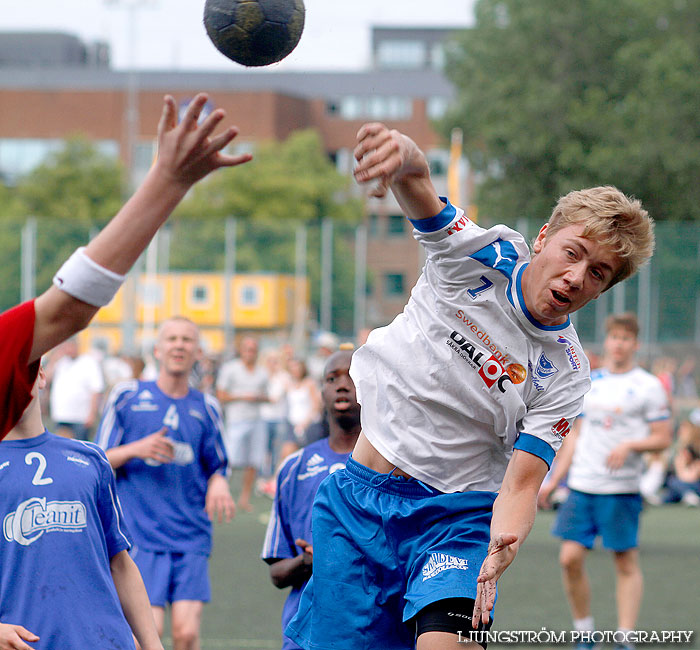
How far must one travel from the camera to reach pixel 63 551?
12.0 ft

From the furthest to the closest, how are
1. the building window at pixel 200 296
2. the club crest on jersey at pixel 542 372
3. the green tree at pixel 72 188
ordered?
the green tree at pixel 72 188, the building window at pixel 200 296, the club crest on jersey at pixel 542 372

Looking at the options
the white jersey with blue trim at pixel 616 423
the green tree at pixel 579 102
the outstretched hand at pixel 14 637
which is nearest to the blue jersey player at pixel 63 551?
the outstretched hand at pixel 14 637

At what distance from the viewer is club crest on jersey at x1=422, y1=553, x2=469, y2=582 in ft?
11.8

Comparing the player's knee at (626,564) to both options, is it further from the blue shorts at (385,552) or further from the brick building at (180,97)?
the brick building at (180,97)

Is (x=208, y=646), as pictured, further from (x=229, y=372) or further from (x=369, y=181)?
(x=229, y=372)

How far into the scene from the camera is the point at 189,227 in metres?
25.1

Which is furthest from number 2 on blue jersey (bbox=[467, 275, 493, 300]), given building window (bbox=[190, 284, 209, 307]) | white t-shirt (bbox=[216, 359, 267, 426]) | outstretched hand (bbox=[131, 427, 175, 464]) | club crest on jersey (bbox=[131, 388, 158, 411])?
building window (bbox=[190, 284, 209, 307])

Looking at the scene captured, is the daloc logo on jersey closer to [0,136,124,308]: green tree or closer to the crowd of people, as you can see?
the crowd of people

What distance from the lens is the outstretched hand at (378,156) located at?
8.95 feet

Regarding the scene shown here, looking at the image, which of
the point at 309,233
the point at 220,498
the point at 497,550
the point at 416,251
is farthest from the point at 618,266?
the point at 309,233

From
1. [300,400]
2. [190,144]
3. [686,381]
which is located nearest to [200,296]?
[300,400]

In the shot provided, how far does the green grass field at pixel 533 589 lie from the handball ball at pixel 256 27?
5.61m

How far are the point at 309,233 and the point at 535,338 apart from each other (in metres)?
20.9

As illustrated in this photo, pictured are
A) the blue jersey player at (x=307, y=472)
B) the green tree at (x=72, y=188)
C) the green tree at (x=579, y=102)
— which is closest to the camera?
the blue jersey player at (x=307, y=472)
